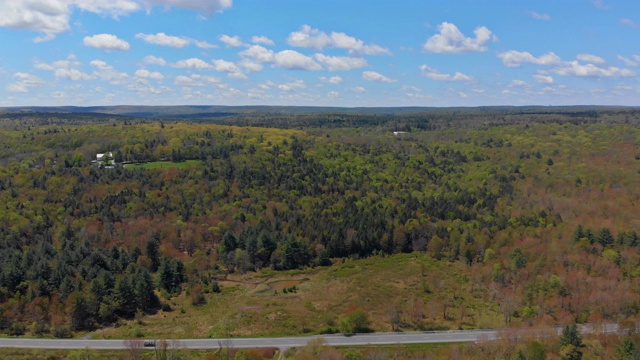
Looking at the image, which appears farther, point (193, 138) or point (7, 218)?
point (193, 138)

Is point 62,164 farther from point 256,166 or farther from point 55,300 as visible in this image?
point 55,300

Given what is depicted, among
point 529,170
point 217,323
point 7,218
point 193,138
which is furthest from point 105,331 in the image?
point 529,170

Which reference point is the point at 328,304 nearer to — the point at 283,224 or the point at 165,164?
the point at 283,224

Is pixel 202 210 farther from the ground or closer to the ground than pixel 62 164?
closer to the ground

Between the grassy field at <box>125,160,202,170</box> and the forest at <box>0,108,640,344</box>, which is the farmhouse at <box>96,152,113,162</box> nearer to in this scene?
the forest at <box>0,108,640,344</box>

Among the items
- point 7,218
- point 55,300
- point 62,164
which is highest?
point 62,164

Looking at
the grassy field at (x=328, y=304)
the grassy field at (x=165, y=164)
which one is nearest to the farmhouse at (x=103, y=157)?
the grassy field at (x=165, y=164)
